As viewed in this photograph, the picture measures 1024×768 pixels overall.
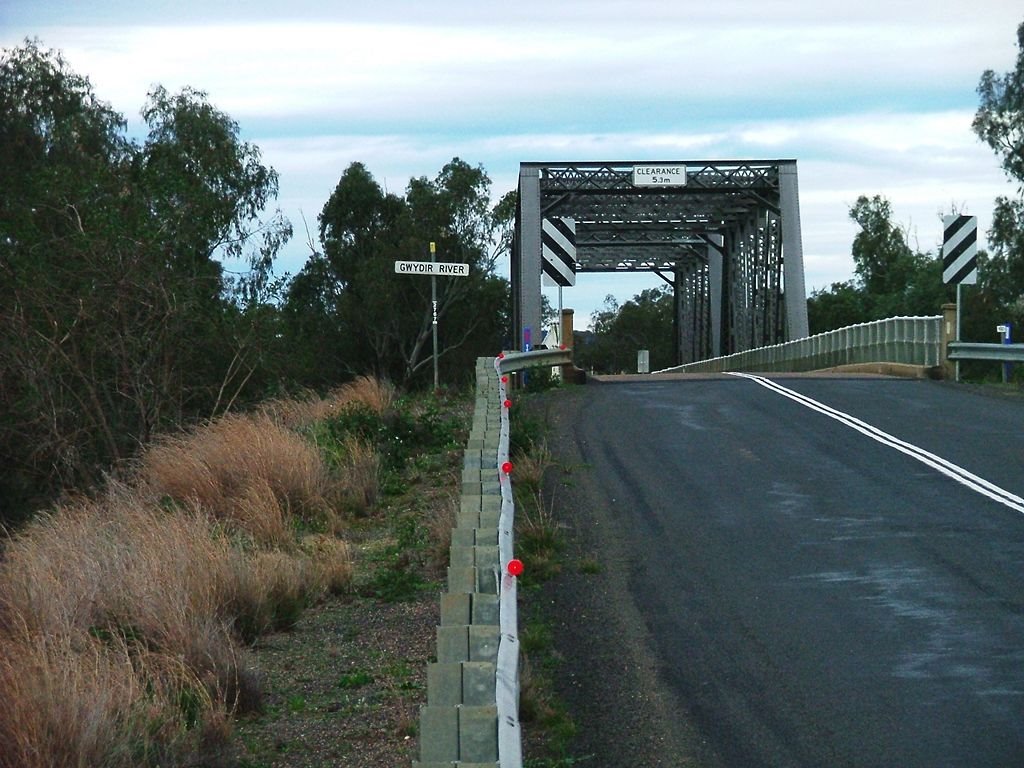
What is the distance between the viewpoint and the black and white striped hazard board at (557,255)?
78.6ft

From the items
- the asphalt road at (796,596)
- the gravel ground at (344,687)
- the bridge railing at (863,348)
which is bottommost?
the gravel ground at (344,687)

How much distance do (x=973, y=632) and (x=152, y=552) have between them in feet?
16.0

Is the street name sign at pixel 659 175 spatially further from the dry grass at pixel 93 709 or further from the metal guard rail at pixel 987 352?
the dry grass at pixel 93 709

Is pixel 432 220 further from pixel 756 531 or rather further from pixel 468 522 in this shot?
pixel 468 522

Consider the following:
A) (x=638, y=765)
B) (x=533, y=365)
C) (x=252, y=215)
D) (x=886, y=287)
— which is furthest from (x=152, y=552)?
(x=886, y=287)

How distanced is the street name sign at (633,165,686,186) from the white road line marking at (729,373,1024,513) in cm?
2120

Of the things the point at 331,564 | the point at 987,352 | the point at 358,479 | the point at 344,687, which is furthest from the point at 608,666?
the point at 987,352

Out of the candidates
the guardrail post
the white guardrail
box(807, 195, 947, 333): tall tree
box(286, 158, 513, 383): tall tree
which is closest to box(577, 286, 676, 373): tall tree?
box(807, 195, 947, 333): tall tree

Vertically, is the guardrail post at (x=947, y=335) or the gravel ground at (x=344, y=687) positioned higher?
the guardrail post at (x=947, y=335)

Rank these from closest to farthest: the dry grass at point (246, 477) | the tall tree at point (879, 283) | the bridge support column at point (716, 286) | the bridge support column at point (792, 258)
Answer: the dry grass at point (246, 477) < the bridge support column at point (792, 258) < the bridge support column at point (716, 286) < the tall tree at point (879, 283)

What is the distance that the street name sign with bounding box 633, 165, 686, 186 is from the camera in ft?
142

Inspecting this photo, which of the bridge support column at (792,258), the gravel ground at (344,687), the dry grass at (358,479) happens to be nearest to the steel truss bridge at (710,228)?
the bridge support column at (792,258)

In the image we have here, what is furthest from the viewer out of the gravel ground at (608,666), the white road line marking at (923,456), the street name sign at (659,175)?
the street name sign at (659,175)

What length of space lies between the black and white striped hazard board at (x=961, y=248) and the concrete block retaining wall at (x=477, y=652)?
60.7ft
